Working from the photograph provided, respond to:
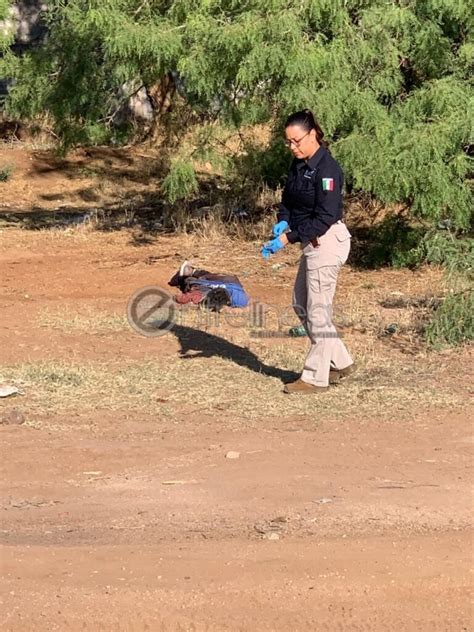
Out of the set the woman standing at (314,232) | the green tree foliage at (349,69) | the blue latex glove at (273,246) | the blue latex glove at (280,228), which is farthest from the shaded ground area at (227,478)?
the green tree foliage at (349,69)

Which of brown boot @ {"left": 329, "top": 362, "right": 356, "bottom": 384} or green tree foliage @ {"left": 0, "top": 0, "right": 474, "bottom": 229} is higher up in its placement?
green tree foliage @ {"left": 0, "top": 0, "right": 474, "bottom": 229}

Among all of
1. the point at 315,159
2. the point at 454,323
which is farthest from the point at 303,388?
the point at 454,323

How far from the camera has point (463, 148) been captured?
36.2 feet

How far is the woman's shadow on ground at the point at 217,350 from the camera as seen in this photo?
8.02 metres

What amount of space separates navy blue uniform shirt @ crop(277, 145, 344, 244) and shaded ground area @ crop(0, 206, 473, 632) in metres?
1.14

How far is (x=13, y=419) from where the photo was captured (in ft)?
22.4

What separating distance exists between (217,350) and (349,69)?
373cm

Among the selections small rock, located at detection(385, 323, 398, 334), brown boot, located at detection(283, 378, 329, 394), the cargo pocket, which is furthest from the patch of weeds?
the cargo pocket

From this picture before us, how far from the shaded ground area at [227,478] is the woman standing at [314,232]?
31cm

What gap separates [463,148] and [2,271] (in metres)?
4.97

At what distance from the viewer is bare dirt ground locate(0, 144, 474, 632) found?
14.4ft

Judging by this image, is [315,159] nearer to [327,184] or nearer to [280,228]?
[327,184]

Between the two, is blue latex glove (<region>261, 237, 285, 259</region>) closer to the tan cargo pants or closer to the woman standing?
the woman standing

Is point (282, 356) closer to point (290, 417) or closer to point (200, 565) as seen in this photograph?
point (290, 417)
